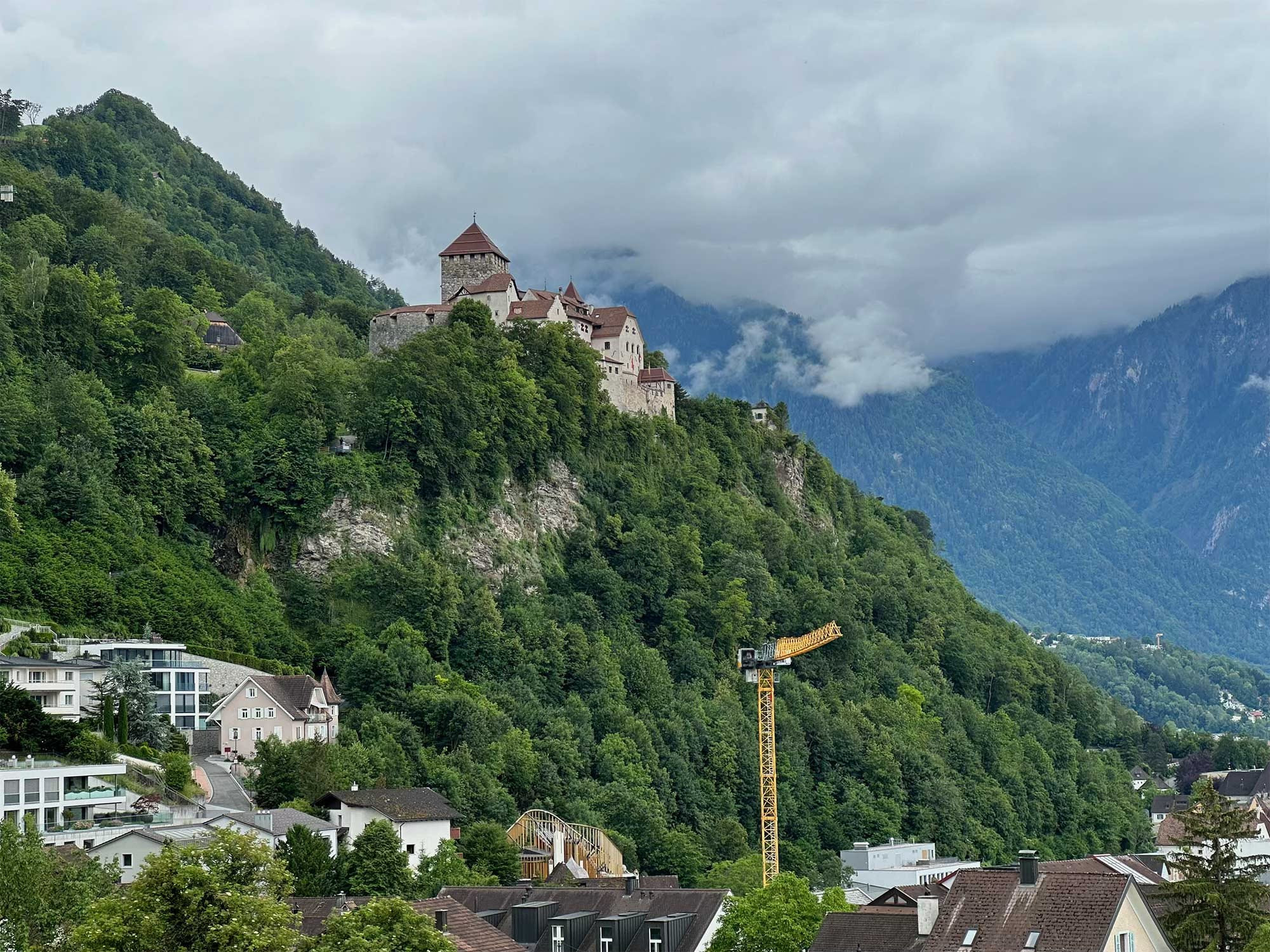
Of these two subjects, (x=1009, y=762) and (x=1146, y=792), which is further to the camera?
(x=1146, y=792)

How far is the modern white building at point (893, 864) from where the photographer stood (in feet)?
340

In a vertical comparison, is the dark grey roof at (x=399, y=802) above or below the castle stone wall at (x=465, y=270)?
below

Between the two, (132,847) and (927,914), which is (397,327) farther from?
(927,914)

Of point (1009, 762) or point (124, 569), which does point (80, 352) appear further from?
point (1009, 762)

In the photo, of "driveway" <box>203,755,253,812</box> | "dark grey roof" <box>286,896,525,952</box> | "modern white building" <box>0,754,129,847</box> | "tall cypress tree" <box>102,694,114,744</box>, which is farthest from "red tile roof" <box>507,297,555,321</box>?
"dark grey roof" <box>286,896,525,952</box>

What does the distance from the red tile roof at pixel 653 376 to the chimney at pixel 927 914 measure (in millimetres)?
101307

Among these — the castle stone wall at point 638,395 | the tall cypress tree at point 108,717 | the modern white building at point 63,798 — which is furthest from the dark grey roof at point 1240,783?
the modern white building at point 63,798

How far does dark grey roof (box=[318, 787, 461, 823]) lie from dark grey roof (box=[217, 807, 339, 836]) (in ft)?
7.34

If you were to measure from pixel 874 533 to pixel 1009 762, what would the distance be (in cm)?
2783

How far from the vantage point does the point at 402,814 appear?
87938mm

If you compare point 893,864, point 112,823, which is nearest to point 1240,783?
point 893,864

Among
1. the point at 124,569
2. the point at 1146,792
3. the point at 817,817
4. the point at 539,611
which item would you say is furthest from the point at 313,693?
the point at 1146,792

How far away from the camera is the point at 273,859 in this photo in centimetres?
5522

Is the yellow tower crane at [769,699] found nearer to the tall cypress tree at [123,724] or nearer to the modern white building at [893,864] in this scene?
the modern white building at [893,864]
